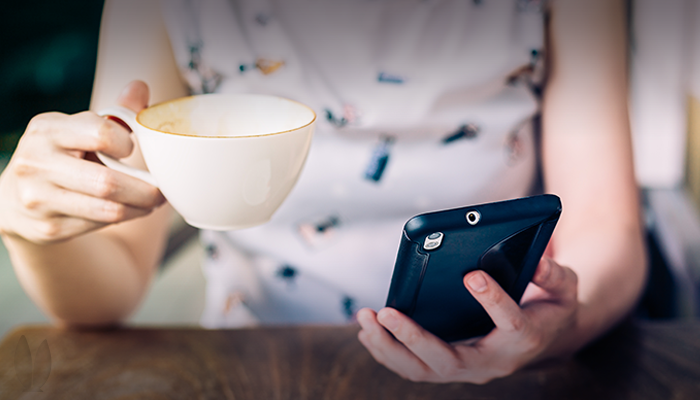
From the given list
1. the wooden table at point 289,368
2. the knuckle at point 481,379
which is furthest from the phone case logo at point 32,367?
the knuckle at point 481,379

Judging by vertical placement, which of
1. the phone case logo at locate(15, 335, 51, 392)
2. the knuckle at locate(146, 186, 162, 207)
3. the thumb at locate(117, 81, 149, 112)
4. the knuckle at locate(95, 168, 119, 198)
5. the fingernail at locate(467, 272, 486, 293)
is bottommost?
the phone case logo at locate(15, 335, 51, 392)

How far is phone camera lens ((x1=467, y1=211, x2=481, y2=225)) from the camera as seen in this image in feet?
0.46

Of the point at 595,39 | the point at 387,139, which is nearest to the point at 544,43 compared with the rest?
the point at 595,39

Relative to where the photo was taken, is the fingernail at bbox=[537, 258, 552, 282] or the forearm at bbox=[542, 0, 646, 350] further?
the forearm at bbox=[542, 0, 646, 350]

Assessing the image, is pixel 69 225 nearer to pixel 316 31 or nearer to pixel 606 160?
pixel 316 31

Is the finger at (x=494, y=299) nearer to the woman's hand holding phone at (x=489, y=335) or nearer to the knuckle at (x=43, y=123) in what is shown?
the woman's hand holding phone at (x=489, y=335)

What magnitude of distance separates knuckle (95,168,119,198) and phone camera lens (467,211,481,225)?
0.12m

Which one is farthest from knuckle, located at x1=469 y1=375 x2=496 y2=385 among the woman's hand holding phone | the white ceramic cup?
the white ceramic cup

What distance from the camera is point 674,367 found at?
9.8 inches

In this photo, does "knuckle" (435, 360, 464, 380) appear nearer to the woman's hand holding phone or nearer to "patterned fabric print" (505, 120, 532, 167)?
the woman's hand holding phone

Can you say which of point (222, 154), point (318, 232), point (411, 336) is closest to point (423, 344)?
point (411, 336)

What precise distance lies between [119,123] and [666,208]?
43cm

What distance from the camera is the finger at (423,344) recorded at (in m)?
0.17

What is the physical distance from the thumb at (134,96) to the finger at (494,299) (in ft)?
0.45
